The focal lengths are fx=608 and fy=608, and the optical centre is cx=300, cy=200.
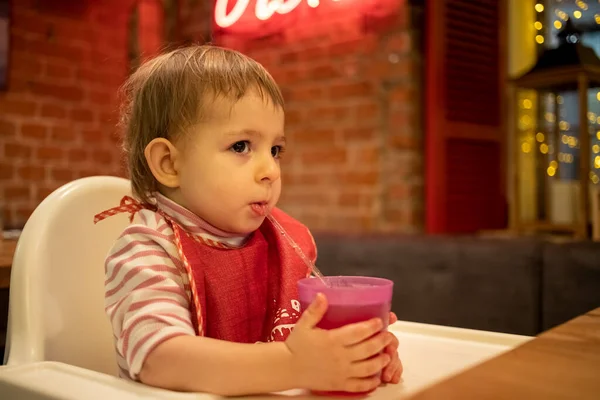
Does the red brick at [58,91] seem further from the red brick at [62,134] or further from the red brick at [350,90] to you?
the red brick at [350,90]

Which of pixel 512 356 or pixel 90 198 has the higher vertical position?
pixel 90 198

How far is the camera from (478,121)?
9.20 feet

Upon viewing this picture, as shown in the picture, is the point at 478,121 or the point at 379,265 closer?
the point at 379,265

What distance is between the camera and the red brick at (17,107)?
3029 millimetres

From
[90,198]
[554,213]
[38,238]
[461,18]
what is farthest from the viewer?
[554,213]

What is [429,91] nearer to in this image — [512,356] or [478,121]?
[478,121]

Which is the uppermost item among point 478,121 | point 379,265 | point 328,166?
point 478,121

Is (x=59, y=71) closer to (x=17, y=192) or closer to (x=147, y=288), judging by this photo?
(x=17, y=192)

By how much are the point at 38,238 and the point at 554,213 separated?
2.74m

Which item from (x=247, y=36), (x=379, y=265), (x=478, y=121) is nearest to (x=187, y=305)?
(x=379, y=265)

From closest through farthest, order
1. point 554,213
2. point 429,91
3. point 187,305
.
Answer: point 187,305
point 429,91
point 554,213

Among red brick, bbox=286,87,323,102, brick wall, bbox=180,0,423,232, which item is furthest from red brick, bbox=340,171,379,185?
red brick, bbox=286,87,323,102

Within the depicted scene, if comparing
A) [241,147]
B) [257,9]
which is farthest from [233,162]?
[257,9]

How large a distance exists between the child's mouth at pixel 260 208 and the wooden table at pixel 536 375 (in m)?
0.41
